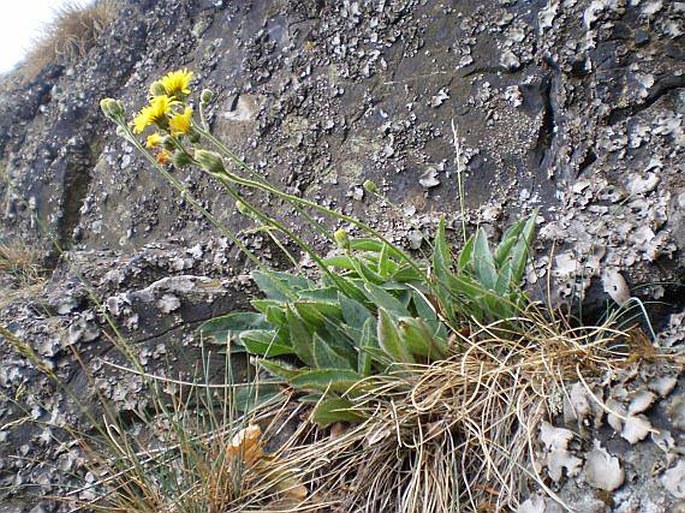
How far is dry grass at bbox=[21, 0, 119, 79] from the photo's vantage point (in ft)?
13.1

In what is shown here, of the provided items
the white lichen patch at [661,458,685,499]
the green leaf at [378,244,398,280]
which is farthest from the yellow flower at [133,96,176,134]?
the white lichen patch at [661,458,685,499]

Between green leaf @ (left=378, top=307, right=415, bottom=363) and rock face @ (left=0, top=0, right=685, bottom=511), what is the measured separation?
387 mm

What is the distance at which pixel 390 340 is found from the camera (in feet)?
5.15

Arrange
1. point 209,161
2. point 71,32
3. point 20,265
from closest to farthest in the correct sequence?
point 209,161, point 20,265, point 71,32

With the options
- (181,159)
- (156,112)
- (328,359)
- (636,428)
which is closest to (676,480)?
(636,428)

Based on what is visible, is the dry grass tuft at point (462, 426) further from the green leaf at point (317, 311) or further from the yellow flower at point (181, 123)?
the yellow flower at point (181, 123)

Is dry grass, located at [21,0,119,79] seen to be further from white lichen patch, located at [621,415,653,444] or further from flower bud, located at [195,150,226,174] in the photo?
white lichen patch, located at [621,415,653,444]

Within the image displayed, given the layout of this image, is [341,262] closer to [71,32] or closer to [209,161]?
[209,161]

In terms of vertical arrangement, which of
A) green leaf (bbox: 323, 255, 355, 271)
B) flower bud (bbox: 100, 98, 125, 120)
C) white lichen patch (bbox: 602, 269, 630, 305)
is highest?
flower bud (bbox: 100, 98, 125, 120)

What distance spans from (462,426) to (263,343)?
56 cm

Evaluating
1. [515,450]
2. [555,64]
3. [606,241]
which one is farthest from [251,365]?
[555,64]

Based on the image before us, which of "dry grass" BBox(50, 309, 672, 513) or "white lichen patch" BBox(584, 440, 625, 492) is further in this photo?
"dry grass" BBox(50, 309, 672, 513)

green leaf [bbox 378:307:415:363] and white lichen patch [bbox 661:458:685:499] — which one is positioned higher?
green leaf [bbox 378:307:415:363]

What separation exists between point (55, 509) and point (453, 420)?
3.15ft
